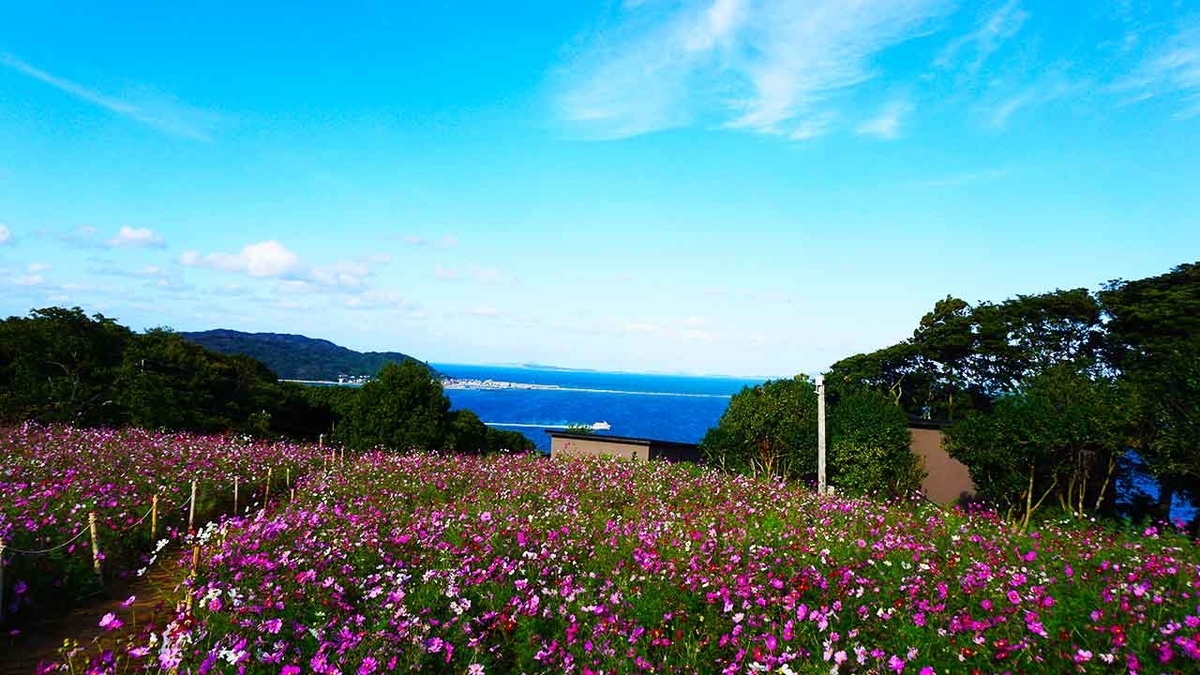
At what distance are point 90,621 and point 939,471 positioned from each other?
23601 millimetres

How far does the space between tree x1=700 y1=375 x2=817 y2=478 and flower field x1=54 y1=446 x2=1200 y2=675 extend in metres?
9.70

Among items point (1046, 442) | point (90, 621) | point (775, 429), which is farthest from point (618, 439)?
point (90, 621)

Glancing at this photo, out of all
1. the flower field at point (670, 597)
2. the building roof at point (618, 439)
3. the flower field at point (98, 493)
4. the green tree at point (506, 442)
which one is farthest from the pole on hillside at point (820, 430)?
the green tree at point (506, 442)

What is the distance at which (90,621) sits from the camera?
7.31 meters

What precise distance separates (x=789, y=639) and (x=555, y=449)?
19.5 meters

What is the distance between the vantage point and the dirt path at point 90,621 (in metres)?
6.26

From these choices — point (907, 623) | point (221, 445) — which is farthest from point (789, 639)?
point (221, 445)

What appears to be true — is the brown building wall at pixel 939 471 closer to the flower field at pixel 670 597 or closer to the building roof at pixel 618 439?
the building roof at pixel 618 439

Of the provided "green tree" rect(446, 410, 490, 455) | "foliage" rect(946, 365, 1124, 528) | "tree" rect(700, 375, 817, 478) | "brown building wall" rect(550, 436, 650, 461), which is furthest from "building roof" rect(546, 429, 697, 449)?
"foliage" rect(946, 365, 1124, 528)

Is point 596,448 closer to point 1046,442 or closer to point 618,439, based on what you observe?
point 618,439

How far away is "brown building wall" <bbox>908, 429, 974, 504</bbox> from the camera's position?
70.8ft

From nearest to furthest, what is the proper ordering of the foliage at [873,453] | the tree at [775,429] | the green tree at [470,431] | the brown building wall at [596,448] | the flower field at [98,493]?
the flower field at [98,493]
the foliage at [873,453]
the tree at [775,429]
the brown building wall at [596,448]
the green tree at [470,431]

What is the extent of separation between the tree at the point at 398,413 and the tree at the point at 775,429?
10498 mm

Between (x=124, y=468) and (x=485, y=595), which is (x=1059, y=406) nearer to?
(x=485, y=595)
